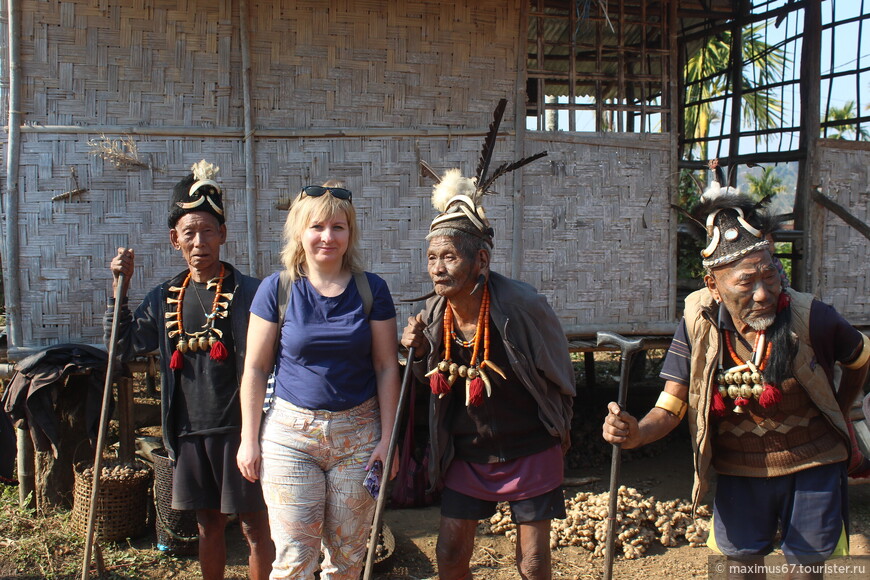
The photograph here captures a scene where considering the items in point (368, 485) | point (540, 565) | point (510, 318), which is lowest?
point (540, 565)

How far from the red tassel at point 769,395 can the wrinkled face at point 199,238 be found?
8.76ft

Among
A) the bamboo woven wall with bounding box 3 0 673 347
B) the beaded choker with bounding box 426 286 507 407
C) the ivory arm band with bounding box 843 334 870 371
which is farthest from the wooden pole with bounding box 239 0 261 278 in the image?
the ivory arm band with bounding box 843 334 870 371

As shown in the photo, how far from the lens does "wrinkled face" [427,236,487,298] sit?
3170mm

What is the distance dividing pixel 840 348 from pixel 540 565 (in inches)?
61.3

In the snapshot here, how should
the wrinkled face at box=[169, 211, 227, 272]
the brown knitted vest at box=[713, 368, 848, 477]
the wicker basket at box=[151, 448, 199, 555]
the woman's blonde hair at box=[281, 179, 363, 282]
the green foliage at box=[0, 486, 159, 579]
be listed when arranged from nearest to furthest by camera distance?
the brown knitted vest at box=[713, 368, 848, 477]
the woman's blonde hair at box=[281, 179, 363, 282]
the wrinkled face at box=[169, 211, 227, 272]
the green foliage at box=[0, 486, 159, 579]
the wicker basket at box=[151, 448, 199, 555]

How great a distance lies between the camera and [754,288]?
9.85ft

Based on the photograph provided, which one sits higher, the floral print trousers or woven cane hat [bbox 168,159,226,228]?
woven cane hat [bbox 168,159,226,228]

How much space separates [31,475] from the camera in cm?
560

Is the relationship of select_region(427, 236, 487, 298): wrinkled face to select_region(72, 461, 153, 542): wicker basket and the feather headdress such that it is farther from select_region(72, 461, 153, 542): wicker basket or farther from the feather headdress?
select_region(72, 461, 153, 542): wicker basket

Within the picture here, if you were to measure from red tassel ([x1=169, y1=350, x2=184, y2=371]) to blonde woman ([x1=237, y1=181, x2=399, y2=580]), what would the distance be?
0.65m

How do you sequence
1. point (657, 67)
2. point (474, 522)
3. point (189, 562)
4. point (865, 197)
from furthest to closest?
point (657, 67)
point (865, 197)
point (189, 562)
point (474, 522)

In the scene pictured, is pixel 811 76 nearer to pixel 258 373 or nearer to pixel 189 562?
pixel 258 373

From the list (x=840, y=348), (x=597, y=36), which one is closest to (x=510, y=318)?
(x=840, y=348)

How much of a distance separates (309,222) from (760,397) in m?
2.01
